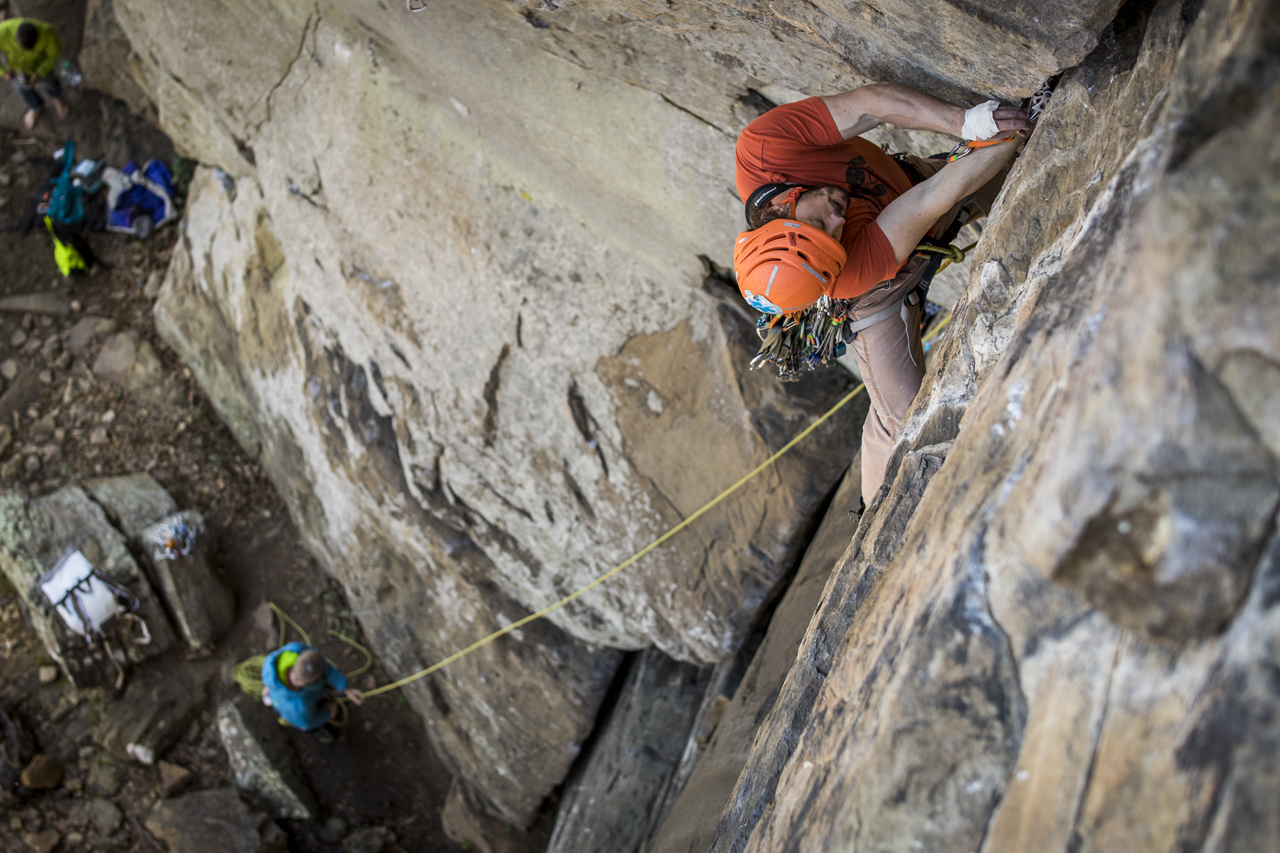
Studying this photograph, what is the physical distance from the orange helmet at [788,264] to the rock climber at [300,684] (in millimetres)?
4500

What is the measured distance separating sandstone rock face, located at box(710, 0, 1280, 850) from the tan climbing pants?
691mm

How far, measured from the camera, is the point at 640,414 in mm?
4012

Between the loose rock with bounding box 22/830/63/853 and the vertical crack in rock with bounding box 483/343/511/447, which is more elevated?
the vertical crack in rock with bounding box 483/343/511/447

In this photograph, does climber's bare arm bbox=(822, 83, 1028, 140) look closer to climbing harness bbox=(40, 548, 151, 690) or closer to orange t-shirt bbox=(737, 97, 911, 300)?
orange t-shirt bbox=(737, 97, 911, 300)

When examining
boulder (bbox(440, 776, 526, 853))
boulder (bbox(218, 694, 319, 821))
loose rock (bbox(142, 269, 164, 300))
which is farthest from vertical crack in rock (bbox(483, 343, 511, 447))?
loose rock (bbox(142, 269, 164, 300))

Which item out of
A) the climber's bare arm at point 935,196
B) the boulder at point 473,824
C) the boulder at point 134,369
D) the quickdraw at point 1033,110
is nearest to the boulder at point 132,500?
the boulder at point 134,369

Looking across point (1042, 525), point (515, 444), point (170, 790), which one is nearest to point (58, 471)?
point (170, 790)

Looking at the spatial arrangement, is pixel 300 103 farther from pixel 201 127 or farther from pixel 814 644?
pixel 814 644

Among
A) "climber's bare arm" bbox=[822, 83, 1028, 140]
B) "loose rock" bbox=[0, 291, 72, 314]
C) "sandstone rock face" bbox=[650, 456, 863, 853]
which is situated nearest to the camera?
"climber's bare arm" bbox=[822, 83, 1028, 140]

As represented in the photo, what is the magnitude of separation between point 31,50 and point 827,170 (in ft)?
25.9

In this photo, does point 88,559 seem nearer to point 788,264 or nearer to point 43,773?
point 43,773

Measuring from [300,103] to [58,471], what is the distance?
4166 millimetres

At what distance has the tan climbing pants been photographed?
254cm

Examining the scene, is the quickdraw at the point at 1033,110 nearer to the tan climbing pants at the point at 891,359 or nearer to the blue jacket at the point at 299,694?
the tan climbing pants at the point at 891,359
